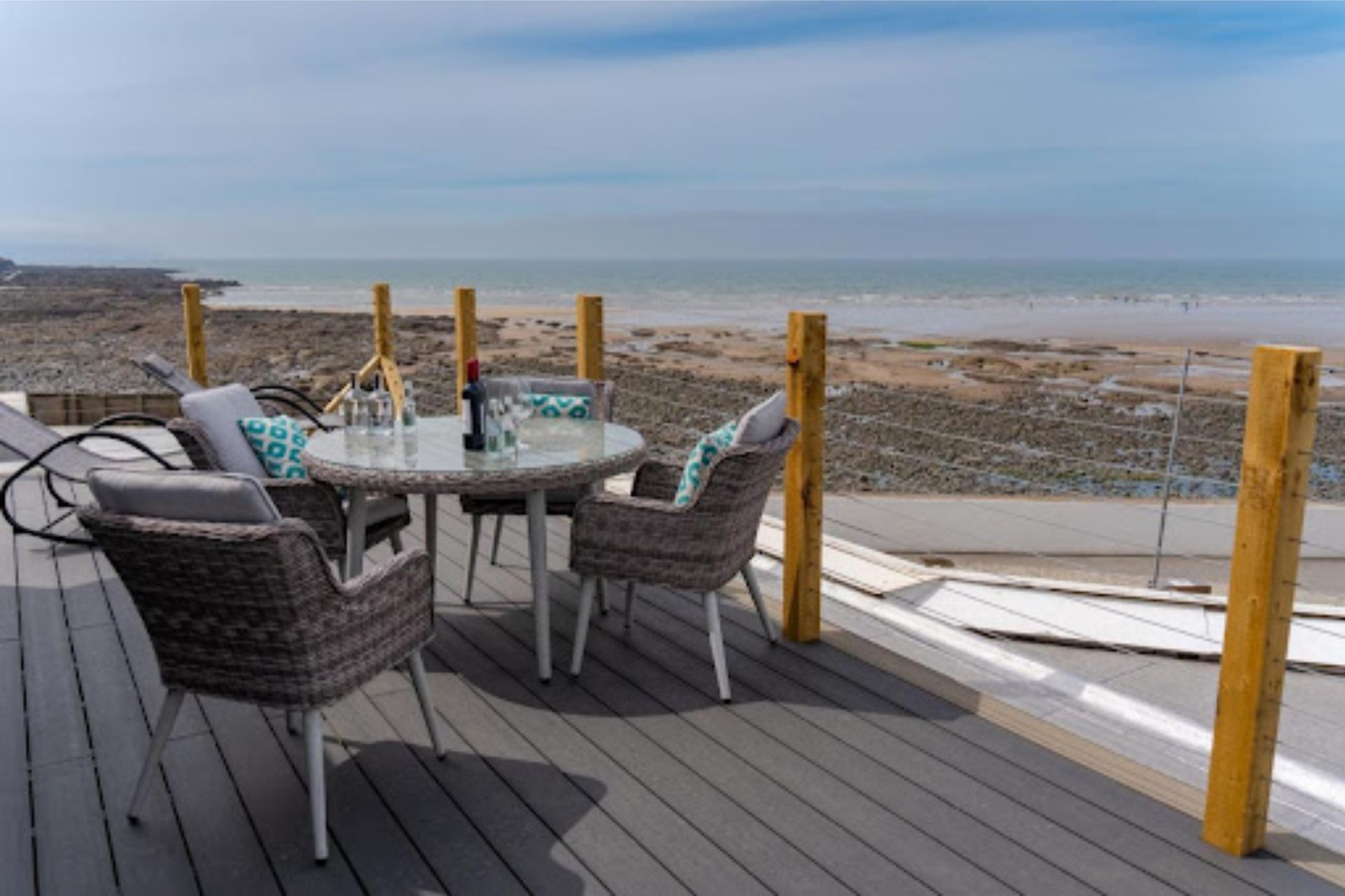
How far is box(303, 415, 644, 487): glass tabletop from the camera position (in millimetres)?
2664

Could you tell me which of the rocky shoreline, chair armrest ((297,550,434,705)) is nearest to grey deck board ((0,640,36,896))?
chair armrest ((297,550,434,705))

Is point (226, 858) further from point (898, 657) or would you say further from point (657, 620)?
point (898, 657)

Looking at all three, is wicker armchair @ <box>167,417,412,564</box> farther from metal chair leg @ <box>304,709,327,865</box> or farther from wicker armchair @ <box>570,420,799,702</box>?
metal chair leg @ <box>304,709,327,865</box>

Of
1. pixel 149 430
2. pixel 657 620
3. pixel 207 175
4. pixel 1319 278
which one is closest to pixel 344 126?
pixel 207 175

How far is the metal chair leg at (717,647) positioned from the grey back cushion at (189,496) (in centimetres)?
129

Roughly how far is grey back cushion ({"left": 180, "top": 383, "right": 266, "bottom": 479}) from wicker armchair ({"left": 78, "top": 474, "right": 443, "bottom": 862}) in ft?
3.58

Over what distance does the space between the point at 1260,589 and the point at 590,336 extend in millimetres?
2846

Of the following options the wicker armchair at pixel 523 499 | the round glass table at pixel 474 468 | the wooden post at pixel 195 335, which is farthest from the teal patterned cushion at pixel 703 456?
the wooden post at pixel 195 335

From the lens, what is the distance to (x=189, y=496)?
1816mm

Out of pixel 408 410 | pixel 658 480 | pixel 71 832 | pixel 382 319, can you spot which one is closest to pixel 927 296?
pixel 382 319

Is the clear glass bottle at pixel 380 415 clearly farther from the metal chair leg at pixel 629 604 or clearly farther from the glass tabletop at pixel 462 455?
the metal chair leg at pixel 629 604

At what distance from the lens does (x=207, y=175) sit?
128 feet

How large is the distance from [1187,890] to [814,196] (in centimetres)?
5694

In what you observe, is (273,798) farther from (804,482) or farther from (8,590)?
→ (8,590)
